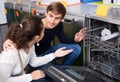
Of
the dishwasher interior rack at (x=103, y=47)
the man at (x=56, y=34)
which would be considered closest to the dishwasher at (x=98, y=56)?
the dishwasher interior rack at (x=103, y=47)

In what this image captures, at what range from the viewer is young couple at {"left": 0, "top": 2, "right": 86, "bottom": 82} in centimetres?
131

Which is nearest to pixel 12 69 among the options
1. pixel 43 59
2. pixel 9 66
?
pixel 9 66

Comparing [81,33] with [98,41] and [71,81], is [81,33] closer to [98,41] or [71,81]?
[98,41]

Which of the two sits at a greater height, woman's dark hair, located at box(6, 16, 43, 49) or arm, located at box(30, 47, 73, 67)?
A: woman's dark hair, located at box(6, 16, 43, 49)

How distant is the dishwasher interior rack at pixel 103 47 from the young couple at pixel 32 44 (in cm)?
8

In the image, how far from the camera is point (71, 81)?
1.22m

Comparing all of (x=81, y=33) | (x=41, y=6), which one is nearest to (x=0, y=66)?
(x=81, y=33)

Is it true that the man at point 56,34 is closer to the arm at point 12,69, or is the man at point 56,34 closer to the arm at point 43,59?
the arm at point 43,59

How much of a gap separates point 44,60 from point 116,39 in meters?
0.57

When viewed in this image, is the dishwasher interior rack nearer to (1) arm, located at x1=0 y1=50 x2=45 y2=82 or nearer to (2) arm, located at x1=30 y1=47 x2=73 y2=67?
(2) arm, located at x1=30 y1=47 x2=73 y2=67

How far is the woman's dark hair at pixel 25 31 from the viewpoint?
4.37ft

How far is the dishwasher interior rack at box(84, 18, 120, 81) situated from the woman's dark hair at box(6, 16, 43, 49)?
1.25 feet

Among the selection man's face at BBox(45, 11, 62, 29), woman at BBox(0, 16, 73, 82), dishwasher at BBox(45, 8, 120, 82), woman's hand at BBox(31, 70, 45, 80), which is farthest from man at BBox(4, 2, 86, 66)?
woman's hand at BBox(31, 70, 45, 80)

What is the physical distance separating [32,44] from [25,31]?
151mm
